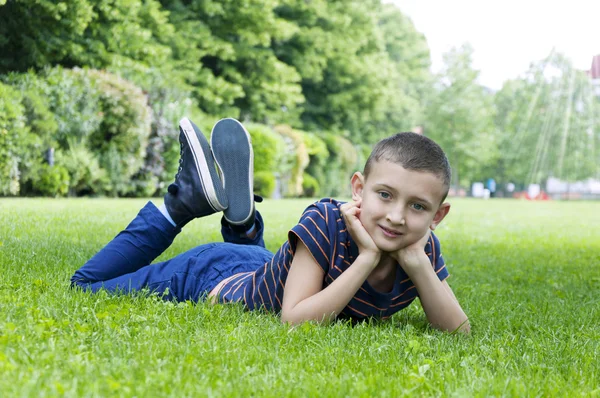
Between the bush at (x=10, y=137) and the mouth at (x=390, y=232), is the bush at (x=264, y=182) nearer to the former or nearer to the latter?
the bush at (x=10, y=137)

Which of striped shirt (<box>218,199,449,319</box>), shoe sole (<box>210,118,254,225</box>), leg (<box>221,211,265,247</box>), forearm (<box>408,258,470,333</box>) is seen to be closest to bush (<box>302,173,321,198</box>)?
leg (<box>221,211,265,247</box>)

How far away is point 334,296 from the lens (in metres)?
3.00

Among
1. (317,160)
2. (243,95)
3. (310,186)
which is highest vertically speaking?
(243,95)

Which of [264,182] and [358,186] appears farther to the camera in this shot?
[264,182]

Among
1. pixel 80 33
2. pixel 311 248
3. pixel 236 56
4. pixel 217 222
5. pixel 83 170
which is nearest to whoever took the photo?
pixel 311 248

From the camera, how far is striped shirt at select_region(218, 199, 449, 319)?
10.1 feet

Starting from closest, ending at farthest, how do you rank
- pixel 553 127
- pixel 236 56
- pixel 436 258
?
pixel 436 258 < pixel 236 56 < pixel 553 127

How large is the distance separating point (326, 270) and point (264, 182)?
55.3 ft

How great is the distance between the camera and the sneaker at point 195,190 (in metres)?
3.80

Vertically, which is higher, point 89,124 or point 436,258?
point 89,124

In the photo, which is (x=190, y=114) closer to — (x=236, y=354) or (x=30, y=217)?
(x=30, y=217)

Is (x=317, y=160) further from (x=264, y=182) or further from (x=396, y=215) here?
(x=396, y=215)

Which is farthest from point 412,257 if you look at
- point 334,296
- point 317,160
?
point 317,160

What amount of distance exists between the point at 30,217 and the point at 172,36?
14.1 meters
